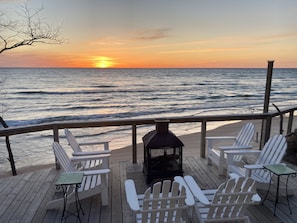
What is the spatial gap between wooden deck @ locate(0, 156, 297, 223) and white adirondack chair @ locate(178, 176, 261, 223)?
0.59m

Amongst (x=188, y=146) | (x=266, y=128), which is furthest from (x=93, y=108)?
(x=266, y=128)

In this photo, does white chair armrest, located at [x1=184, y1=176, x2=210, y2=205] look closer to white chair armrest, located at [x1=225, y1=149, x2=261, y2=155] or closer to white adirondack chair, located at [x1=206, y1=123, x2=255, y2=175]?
white chair armrest, located at [x1=225, y1=149, x2=261, y2=155]

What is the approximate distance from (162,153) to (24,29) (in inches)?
165

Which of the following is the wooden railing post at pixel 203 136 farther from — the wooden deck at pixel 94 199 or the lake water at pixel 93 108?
the lake water at pixel 93 108

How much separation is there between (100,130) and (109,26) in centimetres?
400

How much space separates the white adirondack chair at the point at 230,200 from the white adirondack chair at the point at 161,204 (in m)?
0.23

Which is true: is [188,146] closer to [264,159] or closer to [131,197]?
[264,159]

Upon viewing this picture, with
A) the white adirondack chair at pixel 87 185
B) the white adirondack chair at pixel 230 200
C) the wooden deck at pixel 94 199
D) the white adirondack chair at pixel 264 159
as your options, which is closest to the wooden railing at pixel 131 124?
the wooden deck at pixel 94 199

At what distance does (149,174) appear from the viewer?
3.26 m

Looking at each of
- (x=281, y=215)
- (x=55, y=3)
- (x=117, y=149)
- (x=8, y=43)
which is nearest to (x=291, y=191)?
(x=281, y=215)

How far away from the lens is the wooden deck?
2.63 m

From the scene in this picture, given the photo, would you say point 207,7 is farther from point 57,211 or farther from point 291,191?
point 57,211

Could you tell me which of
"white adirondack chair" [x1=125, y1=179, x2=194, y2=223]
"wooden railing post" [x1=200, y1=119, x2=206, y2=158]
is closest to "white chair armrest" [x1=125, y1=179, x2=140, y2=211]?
"white adirondack chair" [x1=125, y1=179, x2=194, y2=223]

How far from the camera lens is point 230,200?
2.10m
